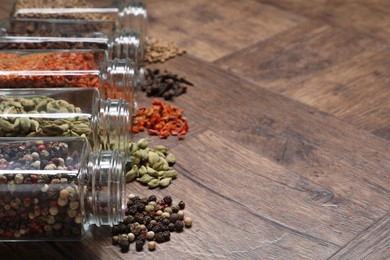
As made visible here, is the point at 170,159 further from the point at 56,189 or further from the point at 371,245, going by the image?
the point at 371,245

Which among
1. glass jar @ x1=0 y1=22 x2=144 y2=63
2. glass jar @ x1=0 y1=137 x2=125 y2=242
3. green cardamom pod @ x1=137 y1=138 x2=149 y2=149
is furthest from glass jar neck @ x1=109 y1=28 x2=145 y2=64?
glass jar @ x1=0 y1=137 x2=125 y2=242

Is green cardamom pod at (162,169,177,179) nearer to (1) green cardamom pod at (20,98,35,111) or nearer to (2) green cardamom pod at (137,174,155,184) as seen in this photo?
(2) green cardamom pod at (137,174,155,184)

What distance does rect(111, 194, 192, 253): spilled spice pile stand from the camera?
1.22 metres

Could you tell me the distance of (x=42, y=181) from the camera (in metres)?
1.15

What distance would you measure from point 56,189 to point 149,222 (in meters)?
0.20

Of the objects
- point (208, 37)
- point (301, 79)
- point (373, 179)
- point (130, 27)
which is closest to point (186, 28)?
point (208, 37)

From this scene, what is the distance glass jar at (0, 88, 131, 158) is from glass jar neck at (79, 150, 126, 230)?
128 mm

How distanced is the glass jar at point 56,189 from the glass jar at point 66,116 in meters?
0.07

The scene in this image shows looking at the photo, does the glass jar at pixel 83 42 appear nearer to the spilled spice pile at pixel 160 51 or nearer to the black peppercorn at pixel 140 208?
the spilled spice pile at pixel 160 51

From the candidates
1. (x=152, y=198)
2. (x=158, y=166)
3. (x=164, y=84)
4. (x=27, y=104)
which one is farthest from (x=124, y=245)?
(x=164, y=84)

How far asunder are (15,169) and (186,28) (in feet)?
3.21

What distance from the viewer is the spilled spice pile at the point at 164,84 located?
1.68 m

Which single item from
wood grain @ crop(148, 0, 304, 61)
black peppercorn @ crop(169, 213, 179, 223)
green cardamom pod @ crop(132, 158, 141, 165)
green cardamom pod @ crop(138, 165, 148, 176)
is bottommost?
black peppercorn @ crop(169, 213, 179, 223)

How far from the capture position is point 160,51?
1873mm
